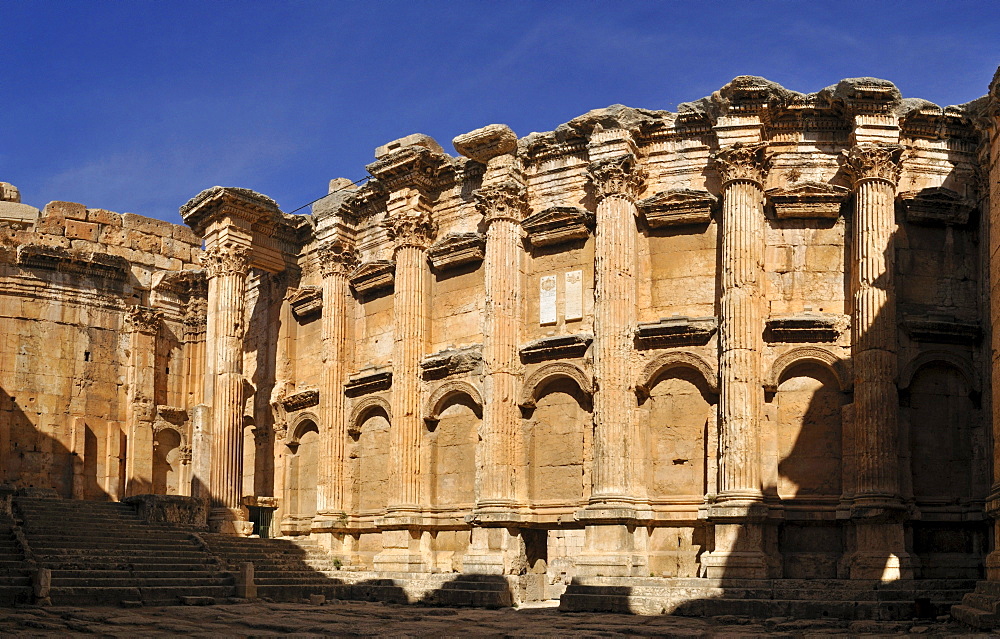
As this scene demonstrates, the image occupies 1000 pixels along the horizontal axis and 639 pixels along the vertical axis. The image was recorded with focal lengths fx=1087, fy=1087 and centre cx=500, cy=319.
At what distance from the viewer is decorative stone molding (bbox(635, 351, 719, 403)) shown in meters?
20.0

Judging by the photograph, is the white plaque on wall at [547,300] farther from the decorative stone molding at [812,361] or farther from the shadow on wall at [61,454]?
the shadow on wall at [61,454]

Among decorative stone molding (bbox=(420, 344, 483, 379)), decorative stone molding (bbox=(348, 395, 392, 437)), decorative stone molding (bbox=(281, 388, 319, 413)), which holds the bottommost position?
decorative stone molding (bbox=(348, 395, 392, 437))

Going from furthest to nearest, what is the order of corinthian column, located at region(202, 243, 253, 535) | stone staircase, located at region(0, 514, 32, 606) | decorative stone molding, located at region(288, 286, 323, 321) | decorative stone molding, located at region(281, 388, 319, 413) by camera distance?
decorative stone molding, located at region(288, 286, 323, 321) < decorative stone molding, located at region(281, 388, 319, 413) < corinthian column, located at region(202, 243, 253, 535) < stone staircase, located at region(0, 514, 32, 606)

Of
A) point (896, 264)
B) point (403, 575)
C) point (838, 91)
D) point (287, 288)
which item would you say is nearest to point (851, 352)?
point (896, 264)

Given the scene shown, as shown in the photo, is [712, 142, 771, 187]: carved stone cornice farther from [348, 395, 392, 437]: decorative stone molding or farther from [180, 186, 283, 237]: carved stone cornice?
[180, 186, 283, 237]: carved stone cornice

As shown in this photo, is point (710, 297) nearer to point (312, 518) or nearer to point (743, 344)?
point (743, 344)

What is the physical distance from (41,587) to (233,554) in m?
6.00

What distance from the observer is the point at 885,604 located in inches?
639

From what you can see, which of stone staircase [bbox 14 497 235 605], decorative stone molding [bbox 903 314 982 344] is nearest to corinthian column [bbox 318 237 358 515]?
stone staircase [bbox 14 497 235 605]

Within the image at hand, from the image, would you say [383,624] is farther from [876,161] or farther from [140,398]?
[140,398]

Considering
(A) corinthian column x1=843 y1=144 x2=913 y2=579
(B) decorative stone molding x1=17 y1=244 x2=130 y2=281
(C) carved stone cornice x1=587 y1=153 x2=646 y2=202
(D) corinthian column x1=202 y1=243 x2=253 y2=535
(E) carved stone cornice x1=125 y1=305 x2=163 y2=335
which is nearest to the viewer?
(A) corinthian column x1=843 y1=144 x2=913 y2=579

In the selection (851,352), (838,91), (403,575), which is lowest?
(403,575)

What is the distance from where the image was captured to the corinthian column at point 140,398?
96.3ft

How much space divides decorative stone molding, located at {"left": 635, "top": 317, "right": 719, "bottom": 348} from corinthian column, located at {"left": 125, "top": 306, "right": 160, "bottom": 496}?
15533 millimetres
